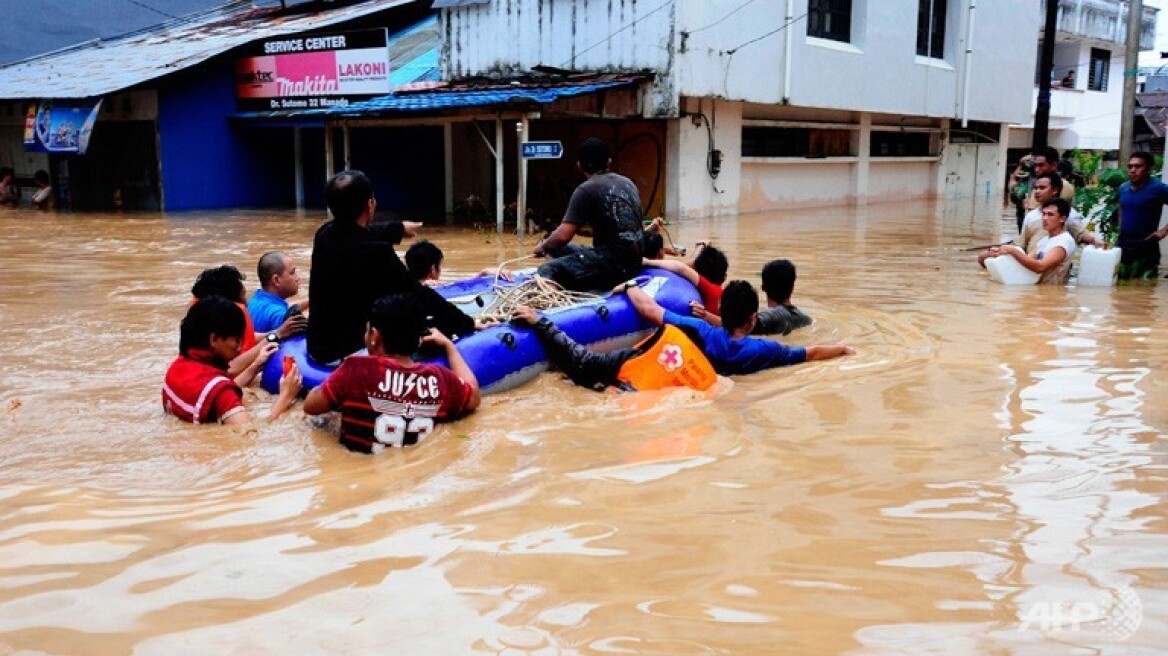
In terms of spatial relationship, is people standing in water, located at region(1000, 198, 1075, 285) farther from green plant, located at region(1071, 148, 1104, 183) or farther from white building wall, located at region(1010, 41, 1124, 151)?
white building wall, located at region(1010, 41, 1124, 151)

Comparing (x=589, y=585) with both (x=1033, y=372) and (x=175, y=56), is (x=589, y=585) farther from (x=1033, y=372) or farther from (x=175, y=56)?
(x=175, y=56)

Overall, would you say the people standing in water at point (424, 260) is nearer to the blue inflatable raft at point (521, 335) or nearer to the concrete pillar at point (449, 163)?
the blue inflatable raft at point (521, 335)

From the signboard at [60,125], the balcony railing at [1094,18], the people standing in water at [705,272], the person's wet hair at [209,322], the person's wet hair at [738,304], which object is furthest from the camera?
the balcony railing at [1094,18]

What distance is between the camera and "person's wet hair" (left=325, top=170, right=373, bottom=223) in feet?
15.8

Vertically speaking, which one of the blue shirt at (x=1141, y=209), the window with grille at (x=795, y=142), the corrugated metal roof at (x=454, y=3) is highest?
the corrugated metal roof at (x=454, y=3)

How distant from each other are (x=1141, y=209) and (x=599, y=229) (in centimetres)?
596

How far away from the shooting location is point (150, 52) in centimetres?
2066

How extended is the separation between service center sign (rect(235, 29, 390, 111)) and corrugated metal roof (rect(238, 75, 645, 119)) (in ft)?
1.43

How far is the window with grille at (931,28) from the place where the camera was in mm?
22594

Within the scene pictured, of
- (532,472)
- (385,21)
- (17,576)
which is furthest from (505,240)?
(17,576)

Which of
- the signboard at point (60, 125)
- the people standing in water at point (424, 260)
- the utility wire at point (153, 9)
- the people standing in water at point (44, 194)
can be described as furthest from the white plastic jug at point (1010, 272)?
the utility wire at point (153, 9)

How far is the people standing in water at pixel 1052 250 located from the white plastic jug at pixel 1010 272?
0.05 meters

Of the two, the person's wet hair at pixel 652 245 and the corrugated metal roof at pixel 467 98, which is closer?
the person's wet hair at pixel 652 245

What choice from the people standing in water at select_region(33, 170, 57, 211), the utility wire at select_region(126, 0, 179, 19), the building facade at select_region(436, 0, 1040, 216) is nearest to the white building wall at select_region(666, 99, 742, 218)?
the building facade at select_region(436, 0, 1040, 216)
